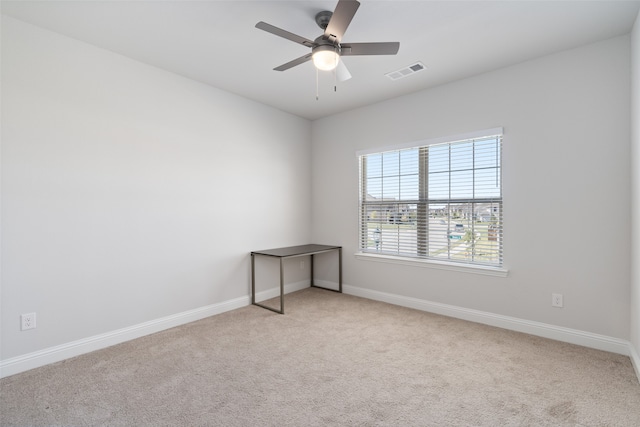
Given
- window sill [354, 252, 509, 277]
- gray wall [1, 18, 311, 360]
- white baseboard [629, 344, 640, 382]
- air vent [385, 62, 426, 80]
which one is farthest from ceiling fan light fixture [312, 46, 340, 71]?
white baseboard [629, 344, 640, 382]

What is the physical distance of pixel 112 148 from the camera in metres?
2.86

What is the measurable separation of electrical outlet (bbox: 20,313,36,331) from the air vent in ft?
12.4

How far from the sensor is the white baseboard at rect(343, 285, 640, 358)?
8.70 feet

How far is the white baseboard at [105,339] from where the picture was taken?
2.35 m

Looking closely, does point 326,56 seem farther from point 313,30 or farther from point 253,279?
point 253,279

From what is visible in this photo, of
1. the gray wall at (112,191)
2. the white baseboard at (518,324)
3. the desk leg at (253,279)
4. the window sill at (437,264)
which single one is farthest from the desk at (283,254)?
the white baseboard at (518,324)

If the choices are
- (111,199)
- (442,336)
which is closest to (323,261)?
(442,336)

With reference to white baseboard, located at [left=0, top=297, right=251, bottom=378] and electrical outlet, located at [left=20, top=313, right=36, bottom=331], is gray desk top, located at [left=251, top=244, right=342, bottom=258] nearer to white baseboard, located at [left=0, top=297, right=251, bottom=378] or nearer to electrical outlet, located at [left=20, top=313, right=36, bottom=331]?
white baseboard, located at [left=0, top=297, right=251, bottom=378]

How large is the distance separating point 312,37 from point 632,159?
274 cm

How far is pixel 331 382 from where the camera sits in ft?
7.25

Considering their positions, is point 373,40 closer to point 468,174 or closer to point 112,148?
point 468,174

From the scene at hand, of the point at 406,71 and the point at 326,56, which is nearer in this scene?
the point at 326,56

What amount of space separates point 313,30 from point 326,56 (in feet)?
1.68

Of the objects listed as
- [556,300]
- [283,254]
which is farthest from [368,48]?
[556,300]
